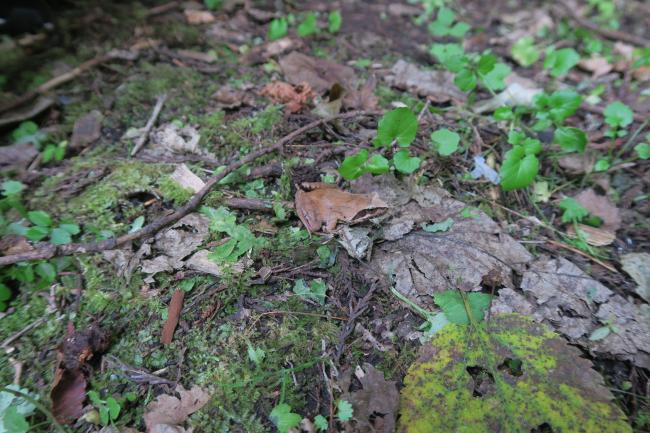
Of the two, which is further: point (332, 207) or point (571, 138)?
point (571, 138)

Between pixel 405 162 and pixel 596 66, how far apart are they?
2.62 metres

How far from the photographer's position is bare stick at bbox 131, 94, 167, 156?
2746 millimetres

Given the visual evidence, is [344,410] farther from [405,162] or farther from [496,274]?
[405,162]

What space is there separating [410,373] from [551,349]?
2.17 ft

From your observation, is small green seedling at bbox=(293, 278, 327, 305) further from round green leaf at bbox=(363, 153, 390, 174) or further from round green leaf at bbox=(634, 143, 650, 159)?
round green leaf at bbox=(634, 143, 650, 159)

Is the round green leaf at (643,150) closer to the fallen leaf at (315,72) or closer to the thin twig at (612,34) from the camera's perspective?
the fallen leaf at (315,72)

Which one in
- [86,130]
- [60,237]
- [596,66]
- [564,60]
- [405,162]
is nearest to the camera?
[60,237]

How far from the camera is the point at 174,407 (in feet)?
5.48

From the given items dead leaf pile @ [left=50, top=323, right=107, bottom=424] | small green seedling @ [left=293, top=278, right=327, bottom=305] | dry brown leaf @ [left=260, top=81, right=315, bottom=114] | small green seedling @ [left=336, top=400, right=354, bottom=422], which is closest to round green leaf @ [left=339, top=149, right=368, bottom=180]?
small green seedling @ [left=293, top=278, right=327, bottom=305]

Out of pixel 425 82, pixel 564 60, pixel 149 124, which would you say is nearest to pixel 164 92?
pixel 149 124

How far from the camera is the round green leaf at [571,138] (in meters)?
2.42

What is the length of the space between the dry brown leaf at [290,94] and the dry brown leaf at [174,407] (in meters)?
1.91

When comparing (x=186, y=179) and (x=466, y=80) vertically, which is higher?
(x=466, y=80)

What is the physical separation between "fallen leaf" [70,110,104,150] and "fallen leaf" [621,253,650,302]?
3.51 metres
